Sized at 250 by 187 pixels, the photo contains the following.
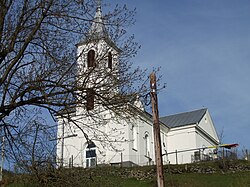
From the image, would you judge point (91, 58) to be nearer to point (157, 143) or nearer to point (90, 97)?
point (90, 97)

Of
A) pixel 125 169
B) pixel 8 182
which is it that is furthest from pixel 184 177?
pixel 8 182

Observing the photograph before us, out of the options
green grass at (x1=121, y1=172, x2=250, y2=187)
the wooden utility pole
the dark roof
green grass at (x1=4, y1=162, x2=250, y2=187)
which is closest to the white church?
the dark roof

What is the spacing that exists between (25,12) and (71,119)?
11.1 feet

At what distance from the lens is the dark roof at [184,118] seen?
5334 cm

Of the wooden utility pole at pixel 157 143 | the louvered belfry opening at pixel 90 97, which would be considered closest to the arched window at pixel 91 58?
the louvered belfry opening at pixel 90 97

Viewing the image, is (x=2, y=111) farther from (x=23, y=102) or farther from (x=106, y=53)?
(x=106, y=53)

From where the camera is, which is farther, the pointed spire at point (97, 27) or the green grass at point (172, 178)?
the green grass at point (172, 178)

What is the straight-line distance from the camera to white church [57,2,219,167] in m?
13.3

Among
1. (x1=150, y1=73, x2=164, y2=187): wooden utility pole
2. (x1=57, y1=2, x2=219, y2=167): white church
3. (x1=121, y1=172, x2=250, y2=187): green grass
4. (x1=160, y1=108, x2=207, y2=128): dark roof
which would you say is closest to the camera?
(x1=57, y1=2, x2=219, y2=167): white church

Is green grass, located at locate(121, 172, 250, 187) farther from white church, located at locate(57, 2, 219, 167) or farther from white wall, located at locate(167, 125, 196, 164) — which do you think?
white wall, located at locate(167, 125, 196, 164)

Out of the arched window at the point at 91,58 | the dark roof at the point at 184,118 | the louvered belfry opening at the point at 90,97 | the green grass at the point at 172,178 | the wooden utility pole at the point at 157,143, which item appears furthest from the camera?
the dark roof at the point at 184,118

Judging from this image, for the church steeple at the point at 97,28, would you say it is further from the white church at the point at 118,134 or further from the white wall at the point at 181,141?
the white wall at the point at 181,141

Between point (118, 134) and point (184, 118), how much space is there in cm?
2353

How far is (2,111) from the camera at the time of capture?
40.8ft
